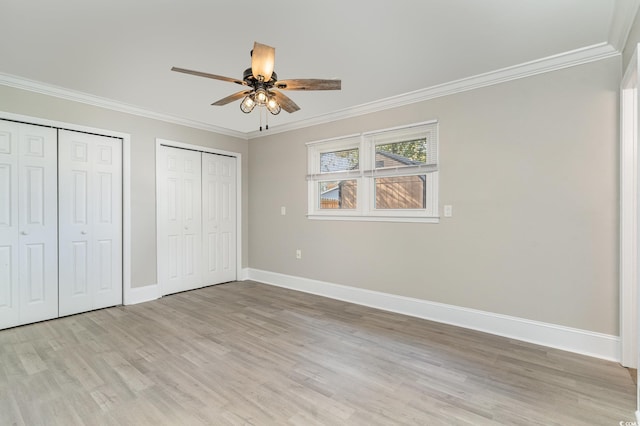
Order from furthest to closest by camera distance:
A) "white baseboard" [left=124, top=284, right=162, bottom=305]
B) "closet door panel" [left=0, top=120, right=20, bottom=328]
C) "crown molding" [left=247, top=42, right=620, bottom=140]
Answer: "white baseboard" [left=124, top=284, right=162, bottom=305] < "closet door panel" [left=0, top=120, right=20, bottom=328] < "crown molding" [left=247, top=42, right=620, bottom=140]

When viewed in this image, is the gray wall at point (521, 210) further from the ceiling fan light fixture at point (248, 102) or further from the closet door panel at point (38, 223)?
the closet door panel at point (38, 223)

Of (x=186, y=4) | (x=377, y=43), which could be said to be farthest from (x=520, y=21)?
(x=186, y=4)

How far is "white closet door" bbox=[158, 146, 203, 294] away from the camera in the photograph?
4309 millimetres

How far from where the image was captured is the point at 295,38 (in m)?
2.30

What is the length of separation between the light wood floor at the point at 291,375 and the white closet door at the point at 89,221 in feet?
1.60

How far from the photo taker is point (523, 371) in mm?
2307

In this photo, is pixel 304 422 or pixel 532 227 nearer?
pixel 304 422

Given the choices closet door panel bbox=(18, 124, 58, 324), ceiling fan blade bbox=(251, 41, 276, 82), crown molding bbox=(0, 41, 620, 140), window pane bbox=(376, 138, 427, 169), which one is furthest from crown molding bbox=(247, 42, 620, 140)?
closet door panel bbox=(18, 124, 58, 324)

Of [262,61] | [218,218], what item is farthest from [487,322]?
[218,218]

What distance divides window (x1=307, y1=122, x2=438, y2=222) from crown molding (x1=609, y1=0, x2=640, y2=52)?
1463 millimetres

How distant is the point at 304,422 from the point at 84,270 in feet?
10.9

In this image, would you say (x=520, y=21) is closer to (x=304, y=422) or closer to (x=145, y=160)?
(x=304, y=422)

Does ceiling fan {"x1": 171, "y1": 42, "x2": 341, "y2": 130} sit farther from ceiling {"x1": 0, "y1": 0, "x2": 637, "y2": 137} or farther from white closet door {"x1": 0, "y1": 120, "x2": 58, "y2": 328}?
white closet door {"x1": 0, "y1": 120, "x2": 58, "y2": 328}

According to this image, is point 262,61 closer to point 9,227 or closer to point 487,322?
point 487,322
